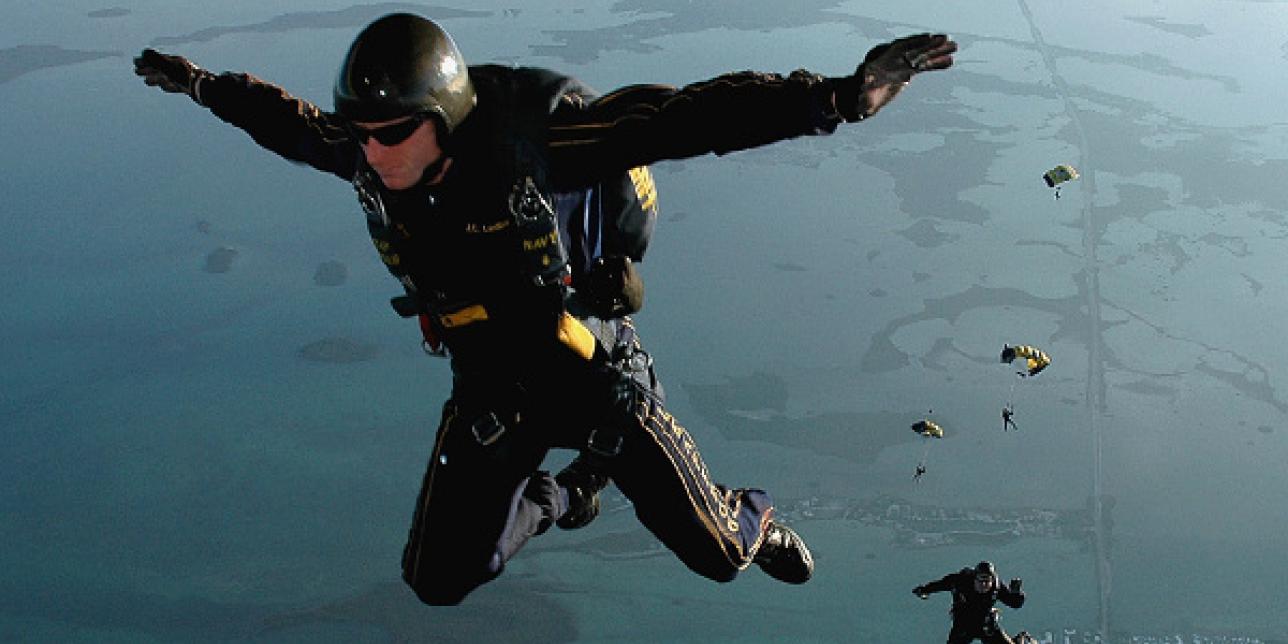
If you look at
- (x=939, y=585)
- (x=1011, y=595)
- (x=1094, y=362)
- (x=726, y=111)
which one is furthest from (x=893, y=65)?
(x=1094, y=362)

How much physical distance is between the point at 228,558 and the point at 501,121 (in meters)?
27.3

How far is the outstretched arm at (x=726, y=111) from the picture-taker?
119 inches

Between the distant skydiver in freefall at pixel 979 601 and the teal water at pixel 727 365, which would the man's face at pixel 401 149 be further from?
the teal water at pixel 727 365

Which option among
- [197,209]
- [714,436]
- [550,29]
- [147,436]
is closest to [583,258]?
[714,436]

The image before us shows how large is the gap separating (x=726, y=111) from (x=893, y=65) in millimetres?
511

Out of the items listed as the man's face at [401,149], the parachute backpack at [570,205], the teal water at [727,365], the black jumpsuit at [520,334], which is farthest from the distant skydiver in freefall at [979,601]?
the teal water at [727,365]

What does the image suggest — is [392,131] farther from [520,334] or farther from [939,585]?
[939,585]

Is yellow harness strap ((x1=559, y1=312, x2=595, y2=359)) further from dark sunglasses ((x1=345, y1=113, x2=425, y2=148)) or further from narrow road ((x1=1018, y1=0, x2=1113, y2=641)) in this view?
narrow road ((x1=1018, y1=0, x2=1113, y2=641))

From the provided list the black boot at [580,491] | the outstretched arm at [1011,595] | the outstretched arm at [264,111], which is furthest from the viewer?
the outstretched arm at [1011,595]

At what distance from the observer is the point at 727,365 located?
30.7 meters

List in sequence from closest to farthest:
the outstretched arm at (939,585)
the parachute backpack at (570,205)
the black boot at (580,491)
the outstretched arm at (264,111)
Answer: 1. the parachute backpack at (570,205)
2. the outstretched arm at (264,111)
3. the black boot at (580,491)
4. the outstretched arm at (939,585)

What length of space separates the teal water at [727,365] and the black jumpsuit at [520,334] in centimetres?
2275

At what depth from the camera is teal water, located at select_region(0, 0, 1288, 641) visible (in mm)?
27453

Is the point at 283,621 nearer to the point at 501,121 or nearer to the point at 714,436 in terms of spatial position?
the point at 714,436
